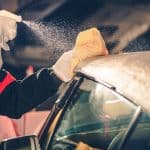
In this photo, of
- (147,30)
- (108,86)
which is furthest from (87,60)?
(147,30)

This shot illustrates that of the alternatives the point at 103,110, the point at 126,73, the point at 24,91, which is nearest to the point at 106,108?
the point at 103,110

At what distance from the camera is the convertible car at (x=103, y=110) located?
2021mm

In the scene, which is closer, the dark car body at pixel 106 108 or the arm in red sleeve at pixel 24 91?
the dark car body at pixel 106 108

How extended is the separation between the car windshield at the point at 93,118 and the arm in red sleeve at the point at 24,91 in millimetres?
727

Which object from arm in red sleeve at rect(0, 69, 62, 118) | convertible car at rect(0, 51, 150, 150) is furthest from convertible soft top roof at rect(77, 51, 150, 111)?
arm in red sleeve at rect(0, 69, 62, 118)

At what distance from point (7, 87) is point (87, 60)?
1.00m

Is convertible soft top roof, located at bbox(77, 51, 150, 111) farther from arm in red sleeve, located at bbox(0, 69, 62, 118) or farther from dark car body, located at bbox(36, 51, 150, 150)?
arm in red sleeve, located at bbox(0, 69, 62, 118)

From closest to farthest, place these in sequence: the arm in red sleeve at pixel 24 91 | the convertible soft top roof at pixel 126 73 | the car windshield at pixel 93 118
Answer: the convertible soft top roof at pixel 126 73 → the car windshield at pixel 93 118 → the arm in red sleeve at pixel 24 91

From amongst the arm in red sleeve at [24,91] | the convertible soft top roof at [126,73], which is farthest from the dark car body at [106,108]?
the arm in red sleeve at [24,91]

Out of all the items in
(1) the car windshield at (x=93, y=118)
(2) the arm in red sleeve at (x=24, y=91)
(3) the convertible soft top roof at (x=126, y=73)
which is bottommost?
(2) the arm in red sleeve at (x=24, y=91)

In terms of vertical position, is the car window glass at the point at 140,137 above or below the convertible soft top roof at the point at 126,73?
below

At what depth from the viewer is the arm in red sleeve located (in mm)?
3342

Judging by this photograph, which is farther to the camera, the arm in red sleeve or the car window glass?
the arm in red sleeve

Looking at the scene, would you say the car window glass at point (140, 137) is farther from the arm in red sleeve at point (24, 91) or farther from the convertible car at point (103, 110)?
the arm in red sleeve at point (24, 91)
